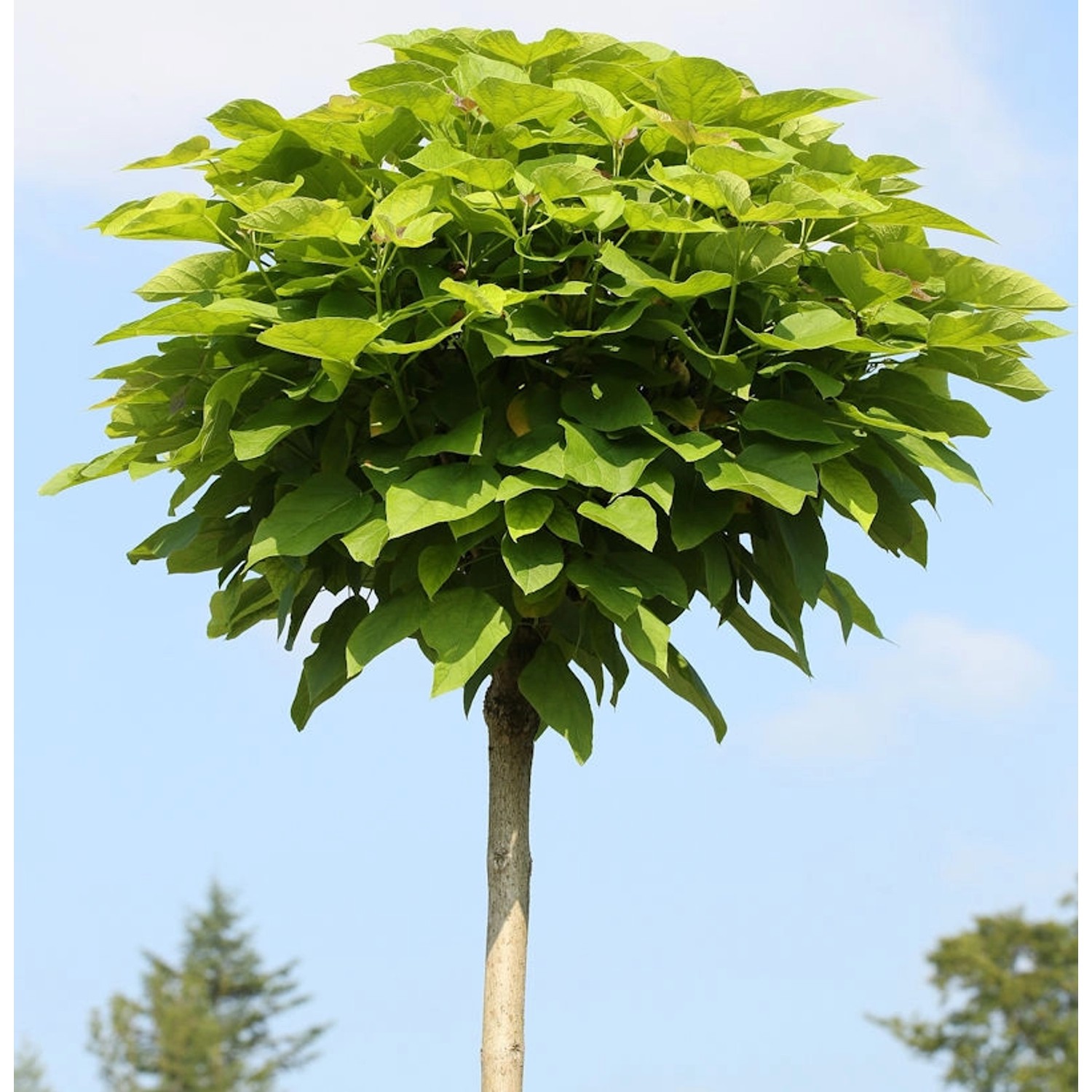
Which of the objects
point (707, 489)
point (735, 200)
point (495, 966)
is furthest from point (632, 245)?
point (495, 966)

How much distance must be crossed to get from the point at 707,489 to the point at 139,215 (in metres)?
1.06

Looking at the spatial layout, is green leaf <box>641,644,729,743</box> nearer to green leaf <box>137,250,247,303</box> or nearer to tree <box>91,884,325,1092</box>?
green leaf <box>137,250,247,303</box>

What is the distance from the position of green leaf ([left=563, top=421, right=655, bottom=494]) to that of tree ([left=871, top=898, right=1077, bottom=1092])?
1181cm

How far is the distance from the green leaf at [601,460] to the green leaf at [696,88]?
56cm

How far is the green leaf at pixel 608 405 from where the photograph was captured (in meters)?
2.37

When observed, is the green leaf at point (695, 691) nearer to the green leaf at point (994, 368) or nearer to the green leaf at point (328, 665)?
the green leaf at point (328, 665)

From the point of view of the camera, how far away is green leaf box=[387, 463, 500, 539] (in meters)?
2.24

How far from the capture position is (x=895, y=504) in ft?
8.86

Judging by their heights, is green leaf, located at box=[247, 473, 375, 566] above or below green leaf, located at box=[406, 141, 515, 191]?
below

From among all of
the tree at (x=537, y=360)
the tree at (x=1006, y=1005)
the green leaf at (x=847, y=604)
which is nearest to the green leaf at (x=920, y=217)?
the tree at (x=537, y=360)

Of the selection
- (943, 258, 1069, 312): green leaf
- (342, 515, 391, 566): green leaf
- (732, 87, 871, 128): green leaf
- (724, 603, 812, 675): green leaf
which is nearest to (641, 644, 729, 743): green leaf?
(724, 603, 812, 675): green leaf

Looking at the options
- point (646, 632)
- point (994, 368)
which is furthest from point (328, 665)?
point (994, 368)

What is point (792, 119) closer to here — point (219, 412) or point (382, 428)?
point (382, 428)

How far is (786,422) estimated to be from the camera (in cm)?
242
